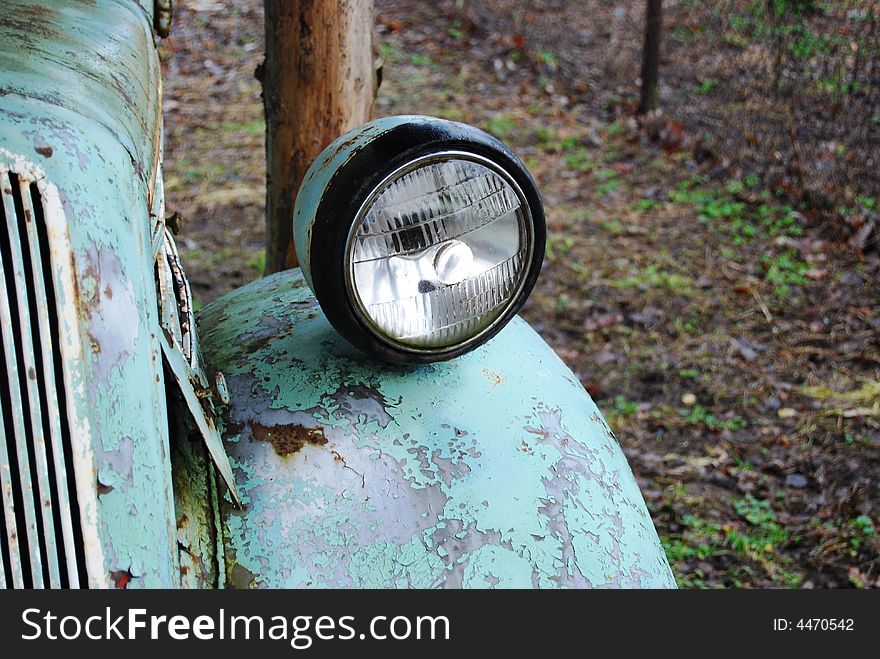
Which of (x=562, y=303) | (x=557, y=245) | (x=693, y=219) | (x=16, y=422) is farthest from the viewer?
(x=693, y=219)

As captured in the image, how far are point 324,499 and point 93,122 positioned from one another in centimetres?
66

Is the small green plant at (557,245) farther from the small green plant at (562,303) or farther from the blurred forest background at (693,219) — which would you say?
the small green plant at (562,303)

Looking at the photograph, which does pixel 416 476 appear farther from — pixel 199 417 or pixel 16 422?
pixel 16 422

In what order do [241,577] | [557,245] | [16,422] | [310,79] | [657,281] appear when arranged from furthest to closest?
[557,245], [657,281], [310,79], [241,577], [16,422]

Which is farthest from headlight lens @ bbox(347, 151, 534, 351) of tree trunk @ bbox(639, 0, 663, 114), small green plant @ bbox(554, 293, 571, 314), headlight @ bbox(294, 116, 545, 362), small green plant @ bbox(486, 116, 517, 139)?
tree trunk @ bbox(639, 0, 663, 114)

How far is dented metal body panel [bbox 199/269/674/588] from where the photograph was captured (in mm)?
1500

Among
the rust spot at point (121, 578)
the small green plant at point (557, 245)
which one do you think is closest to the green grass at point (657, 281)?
the small green plant at point (557, 245)

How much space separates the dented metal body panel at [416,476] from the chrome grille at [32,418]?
328mm

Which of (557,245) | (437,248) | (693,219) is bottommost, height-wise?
(437,248)

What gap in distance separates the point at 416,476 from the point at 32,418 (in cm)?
63

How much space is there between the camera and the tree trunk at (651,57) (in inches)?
251

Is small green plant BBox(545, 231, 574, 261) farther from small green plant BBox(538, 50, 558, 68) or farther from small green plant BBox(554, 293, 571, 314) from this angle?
small green plant BBox(538, 50, 558, 68)

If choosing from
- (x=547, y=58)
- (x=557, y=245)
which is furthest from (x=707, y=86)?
(x=557, y=245)

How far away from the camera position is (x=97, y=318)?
1211mm
